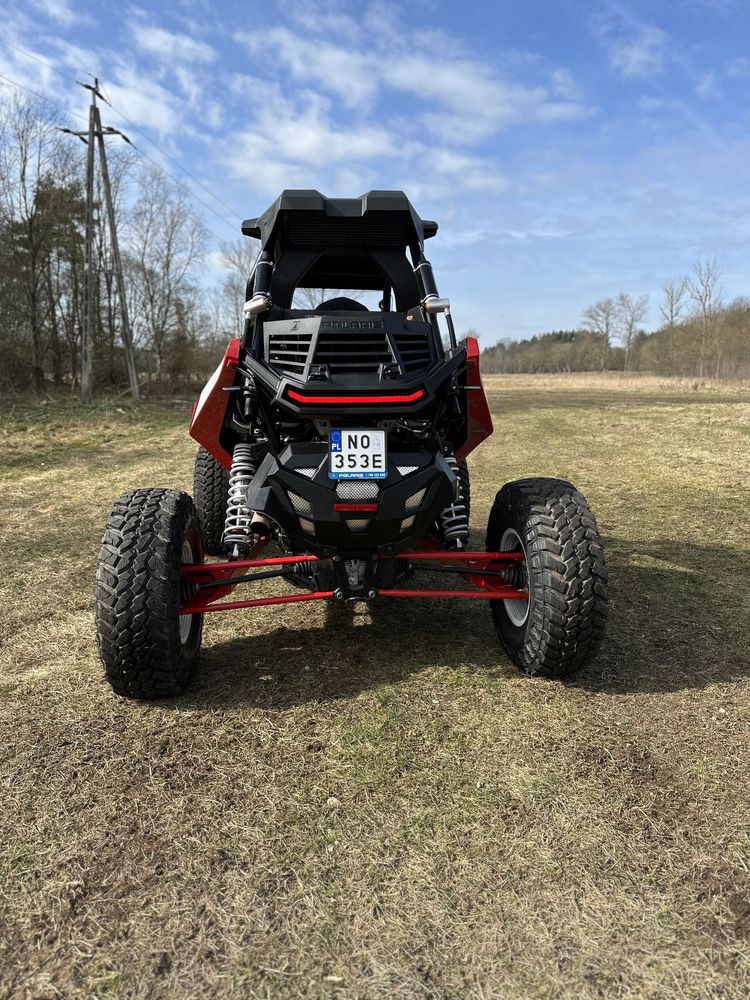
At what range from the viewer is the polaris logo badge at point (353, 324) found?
10.5ft

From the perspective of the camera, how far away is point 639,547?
232 inches

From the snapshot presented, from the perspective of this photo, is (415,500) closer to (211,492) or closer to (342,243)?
(342,243)

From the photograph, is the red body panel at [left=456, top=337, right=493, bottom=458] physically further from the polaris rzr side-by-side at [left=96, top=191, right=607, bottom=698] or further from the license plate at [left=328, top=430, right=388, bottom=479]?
the license plate at [left=328, top=430, right=388, bottom=479]

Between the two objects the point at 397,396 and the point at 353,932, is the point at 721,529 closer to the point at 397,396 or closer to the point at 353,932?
the point at 397,396

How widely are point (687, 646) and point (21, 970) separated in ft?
11.3

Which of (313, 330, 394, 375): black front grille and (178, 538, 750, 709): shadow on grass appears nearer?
(313, 330, 394, 375): black front grille

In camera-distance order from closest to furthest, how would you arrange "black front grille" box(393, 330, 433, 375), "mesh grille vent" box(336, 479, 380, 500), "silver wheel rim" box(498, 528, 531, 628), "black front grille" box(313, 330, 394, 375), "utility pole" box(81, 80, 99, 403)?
"mesh grille vent" box(336, 479, 380, 500)
"black front grille" box(313, 330, 394, 375)
"black front grille" box(393, 330, 433, 375)
"silver wheel rim" box(498, 528, 531, 628)
"utility pole" box(81, 80, 99, 403)

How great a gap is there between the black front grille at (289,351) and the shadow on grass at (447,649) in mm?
1533

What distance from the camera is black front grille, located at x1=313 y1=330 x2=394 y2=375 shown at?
10.4ft

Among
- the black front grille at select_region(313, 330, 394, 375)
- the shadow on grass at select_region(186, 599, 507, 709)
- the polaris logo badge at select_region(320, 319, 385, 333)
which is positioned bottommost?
the shadow on grass at select_region(186, 599, 507, 709)

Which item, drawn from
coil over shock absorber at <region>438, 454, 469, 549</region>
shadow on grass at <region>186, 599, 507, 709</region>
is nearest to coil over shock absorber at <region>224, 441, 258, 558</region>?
shadow on grass at <region>186, 599, 507, 709</region>

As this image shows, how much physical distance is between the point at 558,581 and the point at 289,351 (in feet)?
5.58

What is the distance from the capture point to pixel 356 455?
3.04 metres

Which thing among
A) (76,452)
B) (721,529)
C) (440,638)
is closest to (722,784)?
(440,638)
